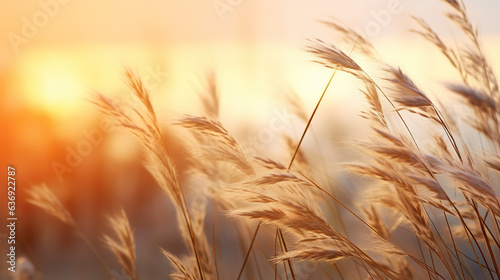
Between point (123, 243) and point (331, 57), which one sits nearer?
point (331, 57)

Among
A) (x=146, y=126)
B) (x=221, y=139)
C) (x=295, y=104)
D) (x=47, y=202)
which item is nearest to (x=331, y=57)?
(x=221, y=139)

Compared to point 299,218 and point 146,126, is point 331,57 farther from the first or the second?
point 146,126

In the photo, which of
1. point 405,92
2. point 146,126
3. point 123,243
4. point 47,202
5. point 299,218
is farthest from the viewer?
point 47,202

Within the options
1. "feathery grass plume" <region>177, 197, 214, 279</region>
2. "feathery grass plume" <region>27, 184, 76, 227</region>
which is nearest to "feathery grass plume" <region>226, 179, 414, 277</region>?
"feathery grass plume" <region>177, 197, 214, 279</region>

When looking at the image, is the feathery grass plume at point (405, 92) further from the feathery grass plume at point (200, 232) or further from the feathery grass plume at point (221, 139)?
the feathery grass plume at point (200, 232)

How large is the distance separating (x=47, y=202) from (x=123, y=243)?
1.55 ft

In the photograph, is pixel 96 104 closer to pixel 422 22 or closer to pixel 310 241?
pixel 310 241

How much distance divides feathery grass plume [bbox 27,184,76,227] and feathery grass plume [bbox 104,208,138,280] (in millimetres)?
305

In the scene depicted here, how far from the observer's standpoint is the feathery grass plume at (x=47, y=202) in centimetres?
184

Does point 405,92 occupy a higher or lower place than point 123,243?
higher

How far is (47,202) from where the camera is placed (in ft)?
6.15

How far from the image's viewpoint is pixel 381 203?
1221mm

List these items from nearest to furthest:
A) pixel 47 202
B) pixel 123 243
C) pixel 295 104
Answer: pixel 123 243 → pixel 47 202 → pixel 295 104

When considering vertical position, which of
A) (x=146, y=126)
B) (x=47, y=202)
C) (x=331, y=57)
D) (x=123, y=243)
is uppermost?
(x=331, y=57)
